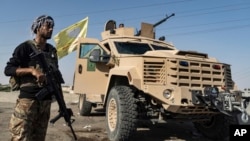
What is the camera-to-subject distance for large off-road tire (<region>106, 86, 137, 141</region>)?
6.22 metres

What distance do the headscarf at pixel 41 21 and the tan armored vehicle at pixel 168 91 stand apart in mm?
2936

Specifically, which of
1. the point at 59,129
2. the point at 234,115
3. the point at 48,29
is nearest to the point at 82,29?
the point at 59,129

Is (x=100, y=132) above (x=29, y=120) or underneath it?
underneath

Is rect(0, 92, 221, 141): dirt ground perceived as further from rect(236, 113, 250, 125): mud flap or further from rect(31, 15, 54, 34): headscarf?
rect(31, 15, 54, 34): headscarf

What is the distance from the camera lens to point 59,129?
7.94 m

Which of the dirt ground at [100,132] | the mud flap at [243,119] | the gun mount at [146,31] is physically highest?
the gun mount at [146,31]

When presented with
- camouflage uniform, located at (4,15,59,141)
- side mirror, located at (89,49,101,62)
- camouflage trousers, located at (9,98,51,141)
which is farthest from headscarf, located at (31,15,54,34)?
side mirror, located at (89,49,101,62)

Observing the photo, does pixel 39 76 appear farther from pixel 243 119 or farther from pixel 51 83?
pixel 243 119

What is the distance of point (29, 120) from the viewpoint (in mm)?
3451

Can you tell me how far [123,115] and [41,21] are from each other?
3044 mm

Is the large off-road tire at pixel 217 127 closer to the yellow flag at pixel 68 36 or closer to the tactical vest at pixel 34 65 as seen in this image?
the tactical vest at pixel 34 65

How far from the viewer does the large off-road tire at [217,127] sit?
7186 mm

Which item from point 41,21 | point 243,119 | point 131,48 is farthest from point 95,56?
point 41,21

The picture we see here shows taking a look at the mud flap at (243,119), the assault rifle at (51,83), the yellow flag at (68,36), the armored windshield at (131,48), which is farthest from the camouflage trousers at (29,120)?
the yellow flag at (68,36)
